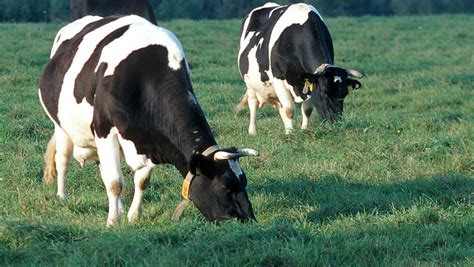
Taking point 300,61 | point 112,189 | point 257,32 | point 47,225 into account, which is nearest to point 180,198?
point 112,189

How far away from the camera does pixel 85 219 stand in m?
7.34

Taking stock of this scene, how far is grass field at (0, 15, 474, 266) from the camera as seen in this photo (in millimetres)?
5961

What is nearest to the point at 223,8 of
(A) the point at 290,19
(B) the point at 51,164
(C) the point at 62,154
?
(A) the point at 290,19

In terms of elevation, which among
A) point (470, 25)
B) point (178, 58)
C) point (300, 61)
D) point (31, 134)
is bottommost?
point (470, 25)

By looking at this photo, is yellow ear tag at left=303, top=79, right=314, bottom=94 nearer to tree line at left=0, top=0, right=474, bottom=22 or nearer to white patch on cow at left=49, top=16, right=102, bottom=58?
white patch on cow at left=49, top=16, right=102, bottom=58

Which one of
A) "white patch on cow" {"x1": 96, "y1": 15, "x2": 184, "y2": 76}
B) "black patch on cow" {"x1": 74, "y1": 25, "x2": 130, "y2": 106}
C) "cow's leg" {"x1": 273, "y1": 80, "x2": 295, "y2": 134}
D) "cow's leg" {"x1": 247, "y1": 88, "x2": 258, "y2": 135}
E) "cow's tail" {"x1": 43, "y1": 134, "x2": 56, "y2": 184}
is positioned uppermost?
"white patch on cow" {"x1": 96, "y1": 15, "x2": 184, "y2": 76}

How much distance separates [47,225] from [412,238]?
2524 mm

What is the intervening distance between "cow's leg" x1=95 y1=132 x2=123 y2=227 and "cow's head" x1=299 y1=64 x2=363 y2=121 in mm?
4779

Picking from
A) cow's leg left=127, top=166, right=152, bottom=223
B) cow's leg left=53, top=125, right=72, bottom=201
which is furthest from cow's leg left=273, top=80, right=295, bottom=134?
cow's leg left=127, top=166, right=152, bottom=223

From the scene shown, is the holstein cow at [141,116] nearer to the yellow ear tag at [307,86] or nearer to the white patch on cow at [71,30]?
the white patch on cow at [71,30]

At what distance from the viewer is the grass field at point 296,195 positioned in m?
5.96

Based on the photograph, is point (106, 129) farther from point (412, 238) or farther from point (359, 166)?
point (359, 166)

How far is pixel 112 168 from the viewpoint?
24.0 feet

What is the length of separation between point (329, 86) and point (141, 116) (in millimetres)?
5143
